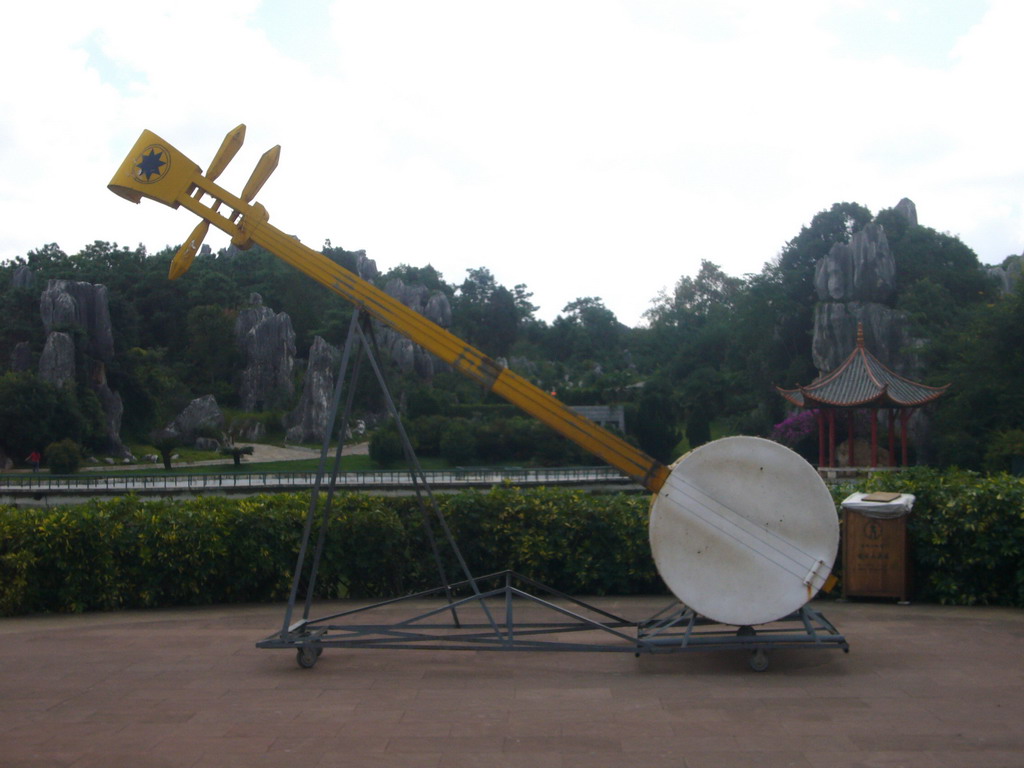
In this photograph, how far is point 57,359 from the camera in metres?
48.5

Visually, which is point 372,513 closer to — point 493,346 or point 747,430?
point 747,430

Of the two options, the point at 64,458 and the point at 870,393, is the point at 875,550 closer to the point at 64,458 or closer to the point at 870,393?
the point at 870,393

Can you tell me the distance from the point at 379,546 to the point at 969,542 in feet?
20.3

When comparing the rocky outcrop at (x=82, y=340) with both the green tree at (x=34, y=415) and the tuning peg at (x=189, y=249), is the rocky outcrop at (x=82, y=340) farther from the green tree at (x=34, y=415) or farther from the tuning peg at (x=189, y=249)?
the tuning peg at (x=189, y=249)

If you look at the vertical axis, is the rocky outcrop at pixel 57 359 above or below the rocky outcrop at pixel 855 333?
below

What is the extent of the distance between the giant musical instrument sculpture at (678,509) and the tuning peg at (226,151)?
1cm

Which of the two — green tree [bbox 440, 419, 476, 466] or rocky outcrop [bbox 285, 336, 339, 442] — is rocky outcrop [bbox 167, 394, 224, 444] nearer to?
rocky outcrop [bbox 285, 336, 339, 442]

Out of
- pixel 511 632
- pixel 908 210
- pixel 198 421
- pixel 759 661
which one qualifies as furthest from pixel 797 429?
pixel 511 632

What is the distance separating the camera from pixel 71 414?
148ft

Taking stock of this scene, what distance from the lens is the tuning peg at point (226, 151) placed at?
828 centimetres

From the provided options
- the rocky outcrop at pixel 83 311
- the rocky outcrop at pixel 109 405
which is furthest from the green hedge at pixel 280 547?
the rocky outcrop at pixel 83 311

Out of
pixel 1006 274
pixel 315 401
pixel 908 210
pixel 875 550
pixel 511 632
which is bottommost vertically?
pixel 511 632

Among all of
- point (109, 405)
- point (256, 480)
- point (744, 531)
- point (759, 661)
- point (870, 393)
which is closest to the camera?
point (759, 661)

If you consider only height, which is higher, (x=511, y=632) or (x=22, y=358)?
(x=22, y=358)
